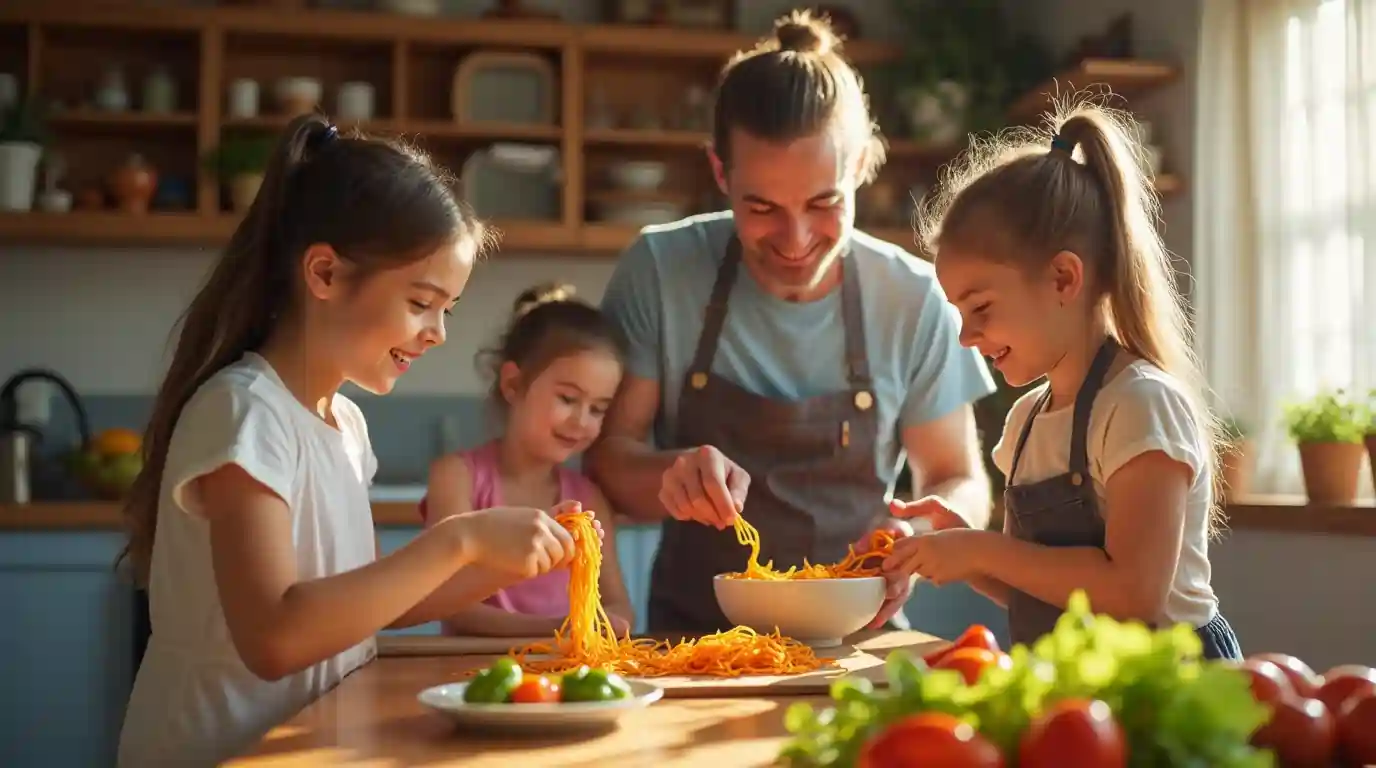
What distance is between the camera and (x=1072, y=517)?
1777mm

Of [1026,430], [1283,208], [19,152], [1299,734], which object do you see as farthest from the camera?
[19,152]

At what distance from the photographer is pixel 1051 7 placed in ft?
15.9

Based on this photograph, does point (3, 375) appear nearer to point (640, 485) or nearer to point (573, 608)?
point (640, 485)

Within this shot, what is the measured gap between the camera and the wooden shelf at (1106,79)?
157 inches

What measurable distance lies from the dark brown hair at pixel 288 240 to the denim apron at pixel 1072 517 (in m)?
0.76

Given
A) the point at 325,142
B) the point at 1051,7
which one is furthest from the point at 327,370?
the point at 1051,7

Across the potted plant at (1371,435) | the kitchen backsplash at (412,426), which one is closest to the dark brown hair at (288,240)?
the potted plant at (1371,435)

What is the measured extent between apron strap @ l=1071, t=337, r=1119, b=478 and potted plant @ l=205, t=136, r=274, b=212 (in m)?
3.04

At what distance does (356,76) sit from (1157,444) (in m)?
3.65

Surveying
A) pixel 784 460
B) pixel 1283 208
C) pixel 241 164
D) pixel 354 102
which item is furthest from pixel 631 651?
pixel 354 102

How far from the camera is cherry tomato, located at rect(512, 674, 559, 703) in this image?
1.24 metres

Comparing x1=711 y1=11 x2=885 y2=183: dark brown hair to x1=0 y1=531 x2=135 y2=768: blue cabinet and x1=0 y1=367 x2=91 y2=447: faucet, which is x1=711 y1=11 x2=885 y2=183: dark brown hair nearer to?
x1=0 y1=531 x2=135 y2=768: blue cabinet

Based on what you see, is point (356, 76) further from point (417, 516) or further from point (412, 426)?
point (417, 516)

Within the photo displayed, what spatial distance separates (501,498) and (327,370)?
2.38 feet
